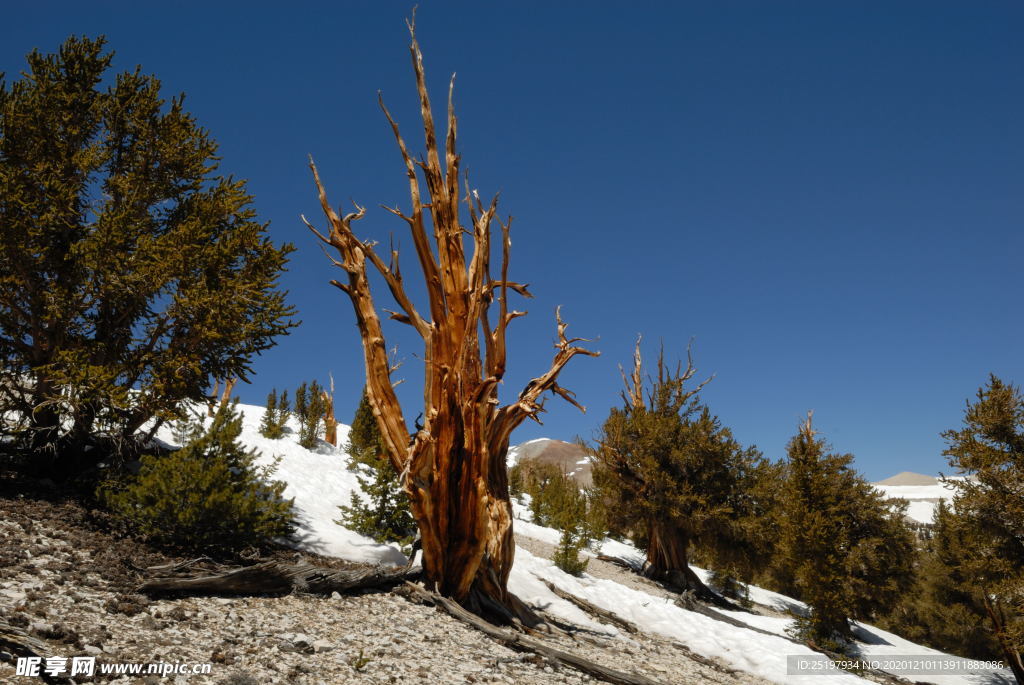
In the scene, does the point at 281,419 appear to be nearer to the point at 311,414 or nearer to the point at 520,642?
the point at 311,414

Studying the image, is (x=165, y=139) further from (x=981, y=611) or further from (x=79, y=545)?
(x=981, y=611)

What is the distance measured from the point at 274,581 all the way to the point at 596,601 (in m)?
6.81

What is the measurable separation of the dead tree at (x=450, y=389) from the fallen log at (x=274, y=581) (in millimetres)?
771

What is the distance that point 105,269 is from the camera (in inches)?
320

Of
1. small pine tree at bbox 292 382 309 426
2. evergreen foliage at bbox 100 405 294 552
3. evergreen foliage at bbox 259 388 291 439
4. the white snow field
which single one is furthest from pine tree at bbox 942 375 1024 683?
small pine tree at bbox 292 382 309 426

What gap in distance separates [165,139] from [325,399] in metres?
23.1

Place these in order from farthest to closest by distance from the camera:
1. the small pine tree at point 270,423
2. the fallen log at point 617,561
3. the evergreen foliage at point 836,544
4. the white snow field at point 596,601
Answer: the small pine tree at point 270,423 → the fallen log at point 617,561 → the evergreen foliage at point 836,544 → the white snow field at point 596,601

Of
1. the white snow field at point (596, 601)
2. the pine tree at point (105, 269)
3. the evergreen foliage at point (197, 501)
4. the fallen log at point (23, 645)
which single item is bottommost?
the white snow field at point (596, 601)

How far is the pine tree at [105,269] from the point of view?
8.05 metres

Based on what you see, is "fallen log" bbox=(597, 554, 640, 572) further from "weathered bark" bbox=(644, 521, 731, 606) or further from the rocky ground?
the rocky ground

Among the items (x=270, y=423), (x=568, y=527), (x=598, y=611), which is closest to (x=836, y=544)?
(x=568, y=527)

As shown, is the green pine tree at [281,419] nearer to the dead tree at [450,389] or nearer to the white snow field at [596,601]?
the white snow field at [596,601]

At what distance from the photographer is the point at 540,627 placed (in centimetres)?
723

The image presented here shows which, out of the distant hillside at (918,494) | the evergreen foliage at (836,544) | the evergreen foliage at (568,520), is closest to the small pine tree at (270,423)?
the evergreen foliage at (568,520)
